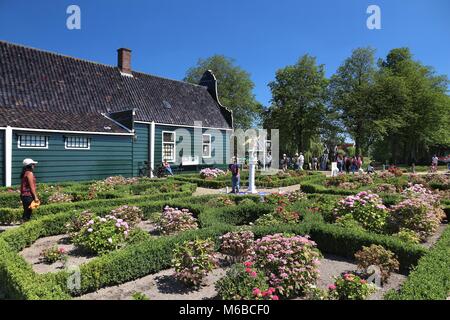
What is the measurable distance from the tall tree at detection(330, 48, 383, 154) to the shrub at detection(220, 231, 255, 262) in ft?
105

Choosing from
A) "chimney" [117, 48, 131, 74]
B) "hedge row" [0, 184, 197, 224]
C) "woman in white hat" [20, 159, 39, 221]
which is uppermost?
"chimney" [117, 48, 131, 74]

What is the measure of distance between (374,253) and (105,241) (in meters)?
5.04

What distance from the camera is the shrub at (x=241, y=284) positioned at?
430 centimetres

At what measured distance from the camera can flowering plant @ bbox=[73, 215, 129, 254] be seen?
21.0 ft

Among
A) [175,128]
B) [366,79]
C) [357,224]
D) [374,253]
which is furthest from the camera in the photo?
[366,79]

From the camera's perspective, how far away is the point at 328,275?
568 cm

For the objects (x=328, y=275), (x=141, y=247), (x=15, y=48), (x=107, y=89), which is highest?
(x=15, y=48)

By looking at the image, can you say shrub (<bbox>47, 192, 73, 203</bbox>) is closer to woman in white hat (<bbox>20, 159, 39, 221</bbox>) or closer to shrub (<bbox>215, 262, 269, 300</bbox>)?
woman in white hat (<bbox>20, 159, 39, 221</bbox>)

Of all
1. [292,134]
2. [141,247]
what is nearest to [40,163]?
[141,247]

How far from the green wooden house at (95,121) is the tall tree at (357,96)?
17.3 m

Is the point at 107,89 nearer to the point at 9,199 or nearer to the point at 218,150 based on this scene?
the point at 218,150

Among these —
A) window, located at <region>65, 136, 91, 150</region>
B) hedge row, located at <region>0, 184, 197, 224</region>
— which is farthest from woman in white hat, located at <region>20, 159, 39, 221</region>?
window, located at <region>65, 136, 91, 150</region>

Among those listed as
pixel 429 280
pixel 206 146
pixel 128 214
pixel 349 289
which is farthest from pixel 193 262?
pixel 206 146

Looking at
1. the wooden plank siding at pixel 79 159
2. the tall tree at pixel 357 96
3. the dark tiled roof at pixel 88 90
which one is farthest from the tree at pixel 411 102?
the wooden plank siding at pixel 79 159
